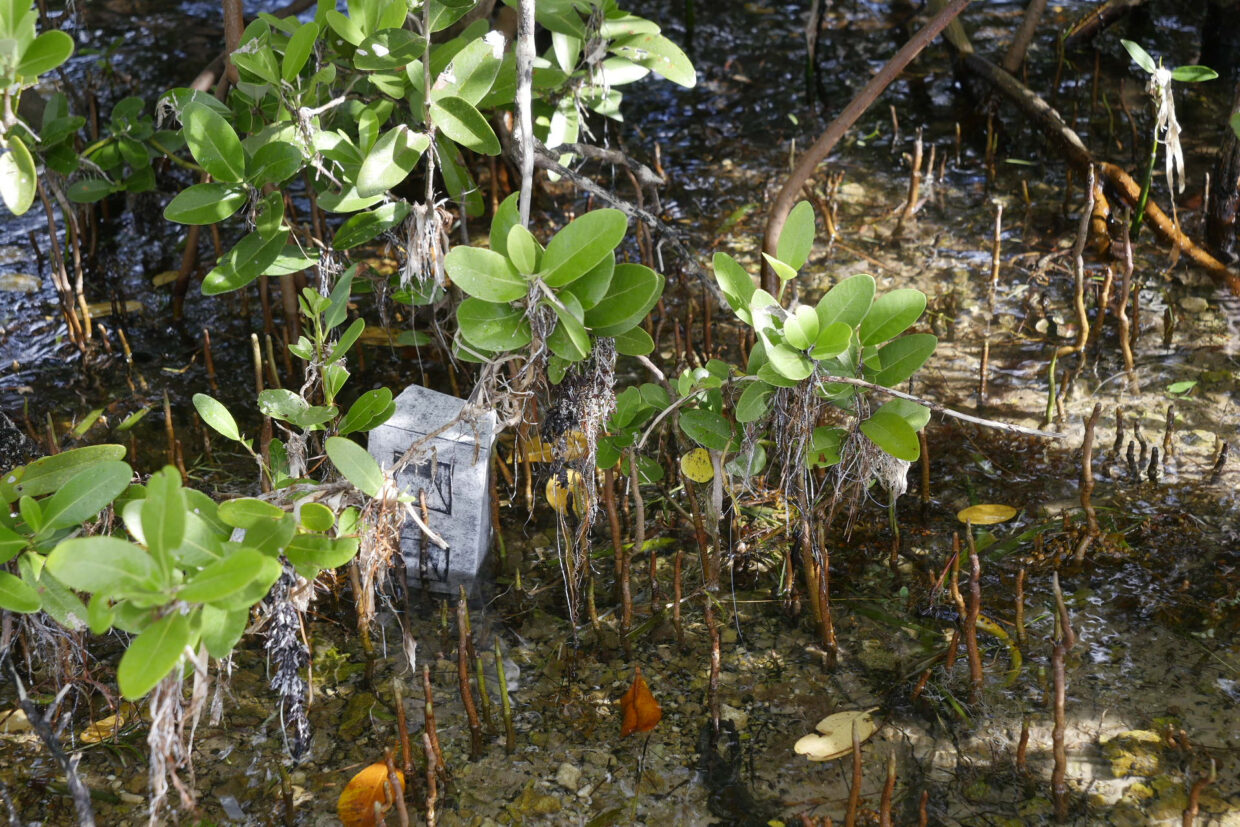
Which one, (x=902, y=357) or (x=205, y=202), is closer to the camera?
(x=902, y=357)

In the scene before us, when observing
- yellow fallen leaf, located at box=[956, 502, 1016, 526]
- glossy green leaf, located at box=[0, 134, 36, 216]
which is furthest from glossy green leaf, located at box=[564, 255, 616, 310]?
yellow fallen leaf, located at box=[956, 502, 1016, 526]

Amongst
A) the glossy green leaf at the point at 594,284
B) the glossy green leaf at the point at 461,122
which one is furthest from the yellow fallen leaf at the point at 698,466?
the glossy green leaf at the point at 461,122

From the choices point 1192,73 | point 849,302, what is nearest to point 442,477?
point 849,302

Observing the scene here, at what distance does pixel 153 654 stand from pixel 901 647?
1.37 metres

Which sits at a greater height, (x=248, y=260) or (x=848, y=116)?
(x=848, y=116)

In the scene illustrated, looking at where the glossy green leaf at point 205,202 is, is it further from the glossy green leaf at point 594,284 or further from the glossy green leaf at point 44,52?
the glossy green leaf at point 594,284

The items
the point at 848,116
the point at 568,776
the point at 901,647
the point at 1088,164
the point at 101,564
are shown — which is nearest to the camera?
the point at 101,564

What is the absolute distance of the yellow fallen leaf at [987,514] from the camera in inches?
91.0

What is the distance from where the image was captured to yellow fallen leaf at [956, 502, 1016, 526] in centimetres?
231

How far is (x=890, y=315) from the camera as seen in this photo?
1764 mm

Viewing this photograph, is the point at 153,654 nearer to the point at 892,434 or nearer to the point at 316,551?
the point at 316,551

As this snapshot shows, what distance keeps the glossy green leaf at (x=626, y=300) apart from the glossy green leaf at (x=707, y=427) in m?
0.22

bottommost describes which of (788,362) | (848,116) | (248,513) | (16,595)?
(16,595)

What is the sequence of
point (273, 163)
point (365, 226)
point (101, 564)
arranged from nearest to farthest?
point (101, 564), point (273, 163), point (365, 226)
